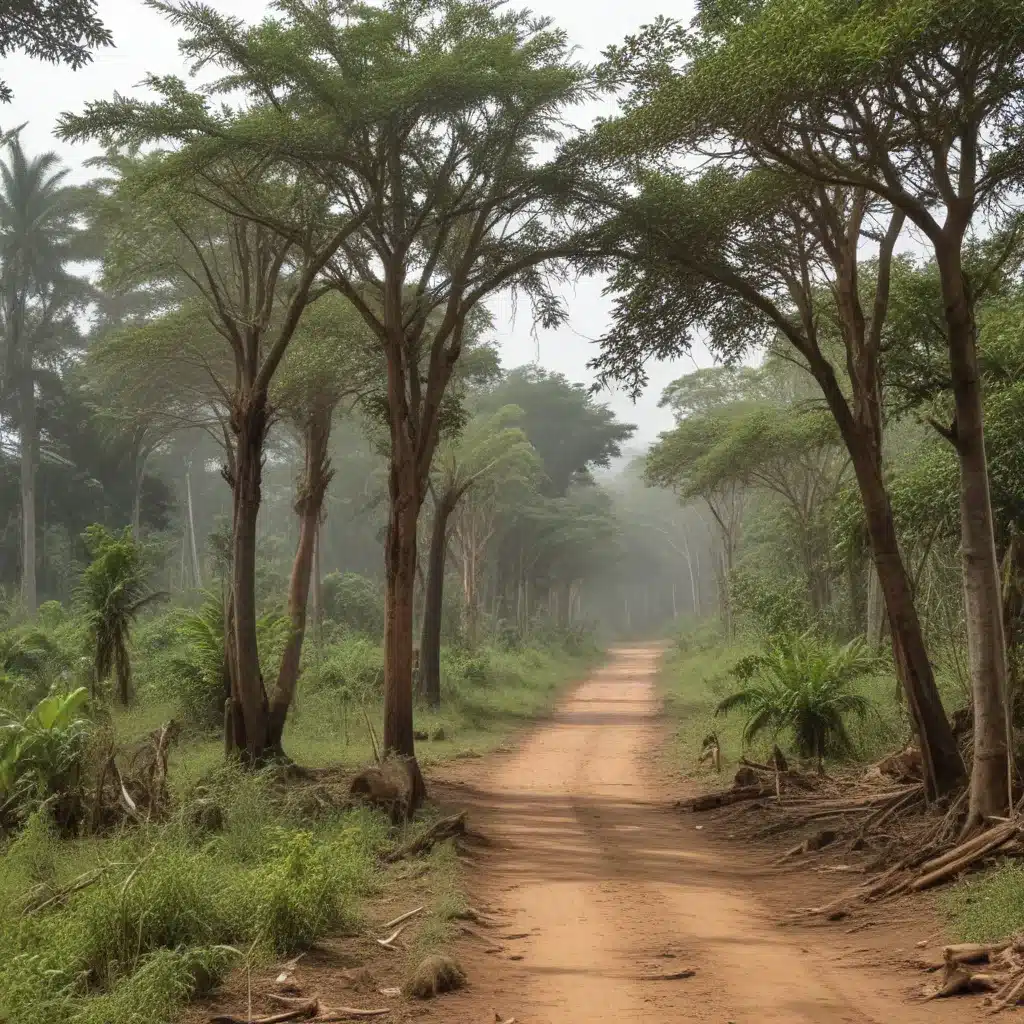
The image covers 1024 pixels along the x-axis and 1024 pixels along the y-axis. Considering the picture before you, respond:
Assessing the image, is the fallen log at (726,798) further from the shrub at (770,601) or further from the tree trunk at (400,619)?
→ the shrub at (770,601)

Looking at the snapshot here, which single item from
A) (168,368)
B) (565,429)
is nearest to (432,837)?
(168,368)

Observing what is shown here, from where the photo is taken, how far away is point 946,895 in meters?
7.57

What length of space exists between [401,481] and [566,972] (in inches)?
292

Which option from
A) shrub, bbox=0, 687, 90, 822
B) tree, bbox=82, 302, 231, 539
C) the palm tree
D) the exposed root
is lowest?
the exposed root

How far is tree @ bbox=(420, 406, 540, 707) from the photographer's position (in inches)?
869

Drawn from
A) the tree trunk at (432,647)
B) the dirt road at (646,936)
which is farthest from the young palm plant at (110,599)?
the tree trunk at (432,647)

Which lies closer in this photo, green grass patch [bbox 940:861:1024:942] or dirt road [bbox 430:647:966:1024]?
dirt road [bbox 430:647:966:1024]

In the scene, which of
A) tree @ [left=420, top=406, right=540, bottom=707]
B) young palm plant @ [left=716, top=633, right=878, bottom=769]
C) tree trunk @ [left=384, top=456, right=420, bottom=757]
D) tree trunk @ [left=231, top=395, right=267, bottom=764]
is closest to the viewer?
tree trunk @ [left=384, top=456, right=420, bottom=757]

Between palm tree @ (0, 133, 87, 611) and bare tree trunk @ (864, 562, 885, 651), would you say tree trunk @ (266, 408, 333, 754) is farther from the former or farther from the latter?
palm tree @ (0, 133, 87, 611)

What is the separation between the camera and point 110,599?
15242 mm

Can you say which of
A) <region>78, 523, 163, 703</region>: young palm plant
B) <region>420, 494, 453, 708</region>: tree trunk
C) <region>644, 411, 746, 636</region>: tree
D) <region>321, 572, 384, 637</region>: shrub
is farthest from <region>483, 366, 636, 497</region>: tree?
<region>78, 523, 163, 703</region>: young palm plant

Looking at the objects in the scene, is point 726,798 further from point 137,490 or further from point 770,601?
point 137,490

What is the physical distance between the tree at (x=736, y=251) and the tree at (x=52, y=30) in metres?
5.31

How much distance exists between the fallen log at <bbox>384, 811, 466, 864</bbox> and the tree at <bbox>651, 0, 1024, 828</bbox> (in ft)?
14.0
